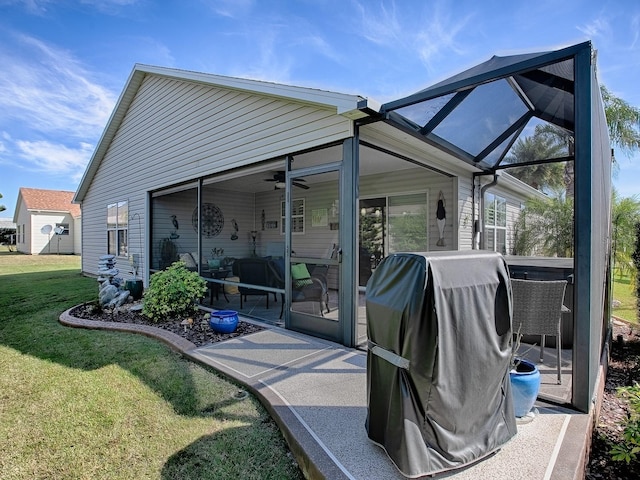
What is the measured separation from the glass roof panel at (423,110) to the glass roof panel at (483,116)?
11.6 inches

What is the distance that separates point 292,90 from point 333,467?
13.5ft

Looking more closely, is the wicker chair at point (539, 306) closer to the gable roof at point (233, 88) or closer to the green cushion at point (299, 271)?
the gable roof at point (233, 88)

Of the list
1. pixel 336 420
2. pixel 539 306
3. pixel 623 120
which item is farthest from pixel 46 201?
pixel 623 120

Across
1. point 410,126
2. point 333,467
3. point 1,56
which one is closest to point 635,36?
point 410,126

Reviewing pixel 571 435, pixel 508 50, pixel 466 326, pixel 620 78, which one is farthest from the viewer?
pixel 620 78

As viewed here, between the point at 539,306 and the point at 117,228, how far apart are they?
10.8 m

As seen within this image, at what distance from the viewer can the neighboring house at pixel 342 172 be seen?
2.94 metres

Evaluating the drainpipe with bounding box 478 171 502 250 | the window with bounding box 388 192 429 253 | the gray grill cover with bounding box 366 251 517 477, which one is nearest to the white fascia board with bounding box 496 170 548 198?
the drainpipe with bounding box 478 171 502 250

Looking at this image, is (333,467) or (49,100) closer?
(333,467)

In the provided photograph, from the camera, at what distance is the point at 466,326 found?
1744 millimetres

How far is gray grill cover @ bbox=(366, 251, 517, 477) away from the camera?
5.45 ft

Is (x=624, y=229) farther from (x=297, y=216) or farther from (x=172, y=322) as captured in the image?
(x=172, y=322)

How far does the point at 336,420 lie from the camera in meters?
2.37

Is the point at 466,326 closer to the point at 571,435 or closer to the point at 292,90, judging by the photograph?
the point at 571,435
